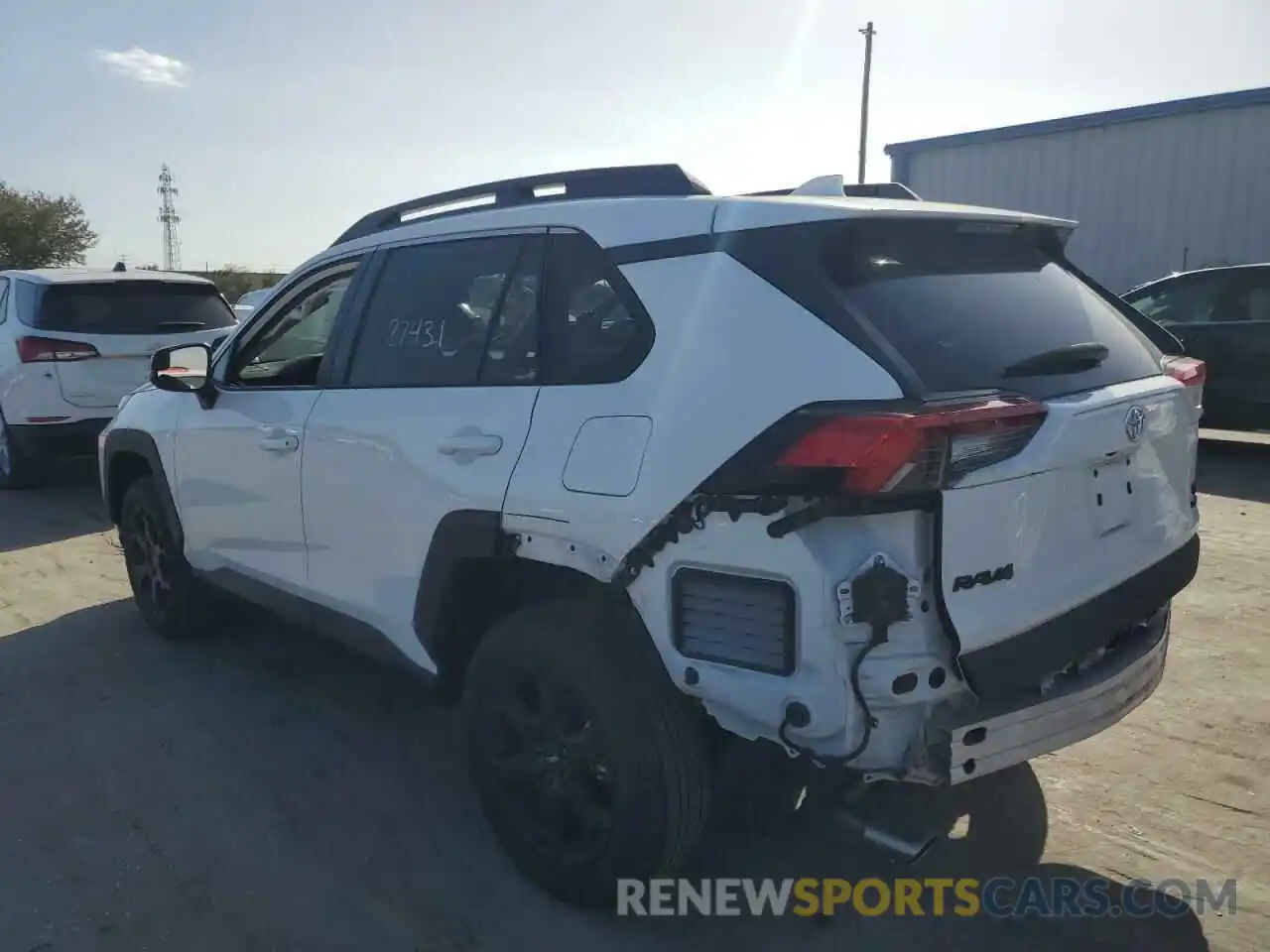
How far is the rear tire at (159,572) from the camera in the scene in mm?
4895

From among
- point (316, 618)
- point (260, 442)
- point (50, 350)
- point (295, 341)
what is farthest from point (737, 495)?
point (50, 350)

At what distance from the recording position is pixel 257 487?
4.07 meters

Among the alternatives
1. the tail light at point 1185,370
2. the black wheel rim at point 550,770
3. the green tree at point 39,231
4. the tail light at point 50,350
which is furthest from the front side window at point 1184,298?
the green tree at point 39,231

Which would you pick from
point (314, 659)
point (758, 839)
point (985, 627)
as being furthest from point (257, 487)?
point (985, 627)

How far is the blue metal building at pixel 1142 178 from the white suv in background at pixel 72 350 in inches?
530

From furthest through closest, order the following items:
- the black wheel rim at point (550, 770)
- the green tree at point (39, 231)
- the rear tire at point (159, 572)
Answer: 1. the green tree at point (39, 231)
2. the rear tire at point (159, 572)
3. the black wheel rim at point (550, 770)

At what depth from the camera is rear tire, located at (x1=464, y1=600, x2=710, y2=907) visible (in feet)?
8.43

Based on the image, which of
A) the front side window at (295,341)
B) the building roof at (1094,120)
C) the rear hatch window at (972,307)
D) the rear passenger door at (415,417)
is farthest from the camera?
the building roof at (1094,120)

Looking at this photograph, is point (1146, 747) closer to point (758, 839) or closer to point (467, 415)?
point (758, 839)

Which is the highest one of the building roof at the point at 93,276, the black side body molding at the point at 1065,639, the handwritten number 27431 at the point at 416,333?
the building roof at the point at 93,276

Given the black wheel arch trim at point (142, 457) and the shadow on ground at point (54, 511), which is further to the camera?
the shadow on ground at point (54, 511)

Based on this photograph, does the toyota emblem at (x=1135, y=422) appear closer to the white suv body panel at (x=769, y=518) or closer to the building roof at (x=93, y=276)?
the white suv body panel at (x=769, y=518)

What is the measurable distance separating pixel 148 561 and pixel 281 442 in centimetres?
175

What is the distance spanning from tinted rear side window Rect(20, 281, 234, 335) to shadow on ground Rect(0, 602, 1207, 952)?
4.40m
